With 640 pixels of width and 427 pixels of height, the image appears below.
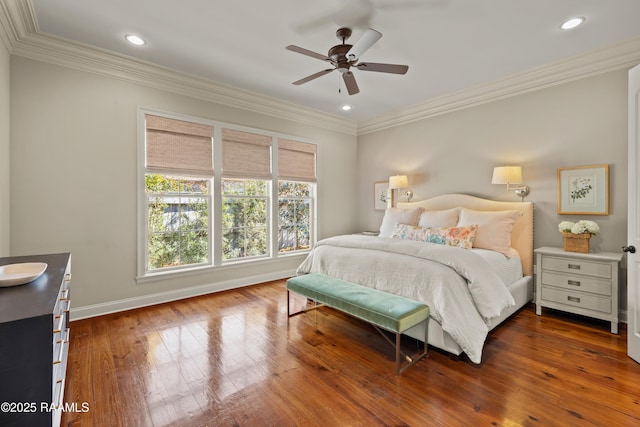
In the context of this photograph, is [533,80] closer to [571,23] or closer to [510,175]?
[571,23]

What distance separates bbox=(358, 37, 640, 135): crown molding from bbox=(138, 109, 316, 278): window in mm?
1878

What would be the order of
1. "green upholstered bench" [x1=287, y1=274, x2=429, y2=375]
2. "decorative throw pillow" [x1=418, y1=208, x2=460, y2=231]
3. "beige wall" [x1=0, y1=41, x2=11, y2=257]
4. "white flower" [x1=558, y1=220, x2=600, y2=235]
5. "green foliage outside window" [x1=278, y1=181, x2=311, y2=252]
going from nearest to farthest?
"green upholstered bench" [x1=287, y1=274, x2=429, y2=375] < "beige wall" [x1=0, y1=41, x2=11, y2=257] < "white flower" [x1=558, y1=220, x2=600, y2=235] < "decorative throw pillow" [x1=418, y1=208, x2=460, y2=231] < "green foliage outside window" [x1=278, y1=181, x2=311, y2=252]

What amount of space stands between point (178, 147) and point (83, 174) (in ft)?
3.38

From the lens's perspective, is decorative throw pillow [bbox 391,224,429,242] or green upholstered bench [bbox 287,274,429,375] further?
decorative throw pillow [bbox 391,224,429,242]

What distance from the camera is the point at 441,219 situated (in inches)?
153

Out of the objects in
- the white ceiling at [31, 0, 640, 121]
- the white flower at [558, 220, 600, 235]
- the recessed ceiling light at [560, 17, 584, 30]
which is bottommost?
the white flower at [558, 220, 600, 235]

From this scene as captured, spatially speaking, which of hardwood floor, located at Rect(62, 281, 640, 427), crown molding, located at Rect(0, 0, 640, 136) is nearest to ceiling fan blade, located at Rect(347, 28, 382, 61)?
crown molding, located at Rect(0, 0, 640, 136)

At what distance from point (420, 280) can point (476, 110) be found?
2.96 meters

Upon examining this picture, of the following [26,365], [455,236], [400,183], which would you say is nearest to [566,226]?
[455,236]

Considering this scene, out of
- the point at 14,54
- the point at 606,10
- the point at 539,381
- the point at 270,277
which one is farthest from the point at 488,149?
the point at 14,54

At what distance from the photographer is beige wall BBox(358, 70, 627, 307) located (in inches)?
122

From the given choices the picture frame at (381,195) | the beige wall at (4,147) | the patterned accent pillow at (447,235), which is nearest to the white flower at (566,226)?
the patterned accent pillow at (447,235)

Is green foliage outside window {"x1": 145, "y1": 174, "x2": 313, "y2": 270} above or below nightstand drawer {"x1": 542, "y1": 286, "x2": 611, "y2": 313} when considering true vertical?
above

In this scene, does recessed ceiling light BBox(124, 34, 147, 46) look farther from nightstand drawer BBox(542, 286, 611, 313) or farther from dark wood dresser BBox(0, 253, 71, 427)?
nightstand drawer BBox(542, 286, 611, 313)
